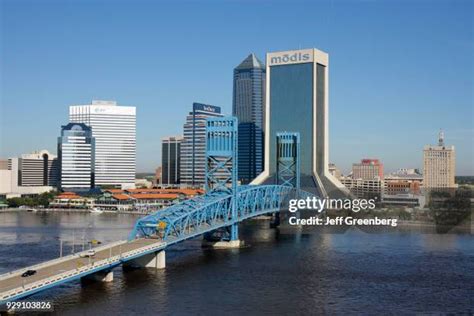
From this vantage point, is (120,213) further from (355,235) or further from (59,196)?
(355,235)

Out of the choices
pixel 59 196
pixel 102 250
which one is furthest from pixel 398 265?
pixel 59 196

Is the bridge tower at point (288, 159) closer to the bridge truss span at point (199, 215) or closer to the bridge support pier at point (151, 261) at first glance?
the bridge truss span at point (199, 215)

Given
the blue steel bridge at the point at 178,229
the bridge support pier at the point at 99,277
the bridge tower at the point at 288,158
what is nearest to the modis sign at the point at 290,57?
the bridge tower at the point at 288,158

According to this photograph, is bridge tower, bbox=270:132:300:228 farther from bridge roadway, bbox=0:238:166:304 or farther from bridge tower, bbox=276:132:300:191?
bridge roadway, bbox=0:238:166:304

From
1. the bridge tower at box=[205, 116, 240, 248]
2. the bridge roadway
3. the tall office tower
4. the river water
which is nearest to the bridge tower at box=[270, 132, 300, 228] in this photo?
the tall office tower

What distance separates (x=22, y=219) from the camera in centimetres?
12900

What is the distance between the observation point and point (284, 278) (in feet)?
194

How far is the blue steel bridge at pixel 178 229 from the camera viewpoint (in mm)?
49062

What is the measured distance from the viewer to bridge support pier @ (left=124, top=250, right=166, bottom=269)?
6439cm

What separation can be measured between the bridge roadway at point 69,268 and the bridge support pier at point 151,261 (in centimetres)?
106

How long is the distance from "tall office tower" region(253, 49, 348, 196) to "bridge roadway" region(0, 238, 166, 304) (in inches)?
3749

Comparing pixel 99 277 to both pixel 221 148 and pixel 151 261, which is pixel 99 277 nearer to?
pixel 151 261

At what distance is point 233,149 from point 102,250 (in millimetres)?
28770

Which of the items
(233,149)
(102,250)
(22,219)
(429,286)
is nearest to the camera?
(429,286)
